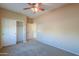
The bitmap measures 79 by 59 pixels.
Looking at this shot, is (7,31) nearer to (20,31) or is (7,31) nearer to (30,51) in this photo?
(20,31)

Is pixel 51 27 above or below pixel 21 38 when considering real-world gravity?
above

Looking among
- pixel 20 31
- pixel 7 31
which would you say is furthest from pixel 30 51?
pixel 20 31

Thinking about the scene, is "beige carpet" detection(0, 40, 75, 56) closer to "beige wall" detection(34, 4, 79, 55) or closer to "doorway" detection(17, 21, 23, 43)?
"beige wall" detection(34, 4, 79, 55)

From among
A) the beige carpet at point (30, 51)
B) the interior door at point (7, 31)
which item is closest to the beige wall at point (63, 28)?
the beige carpet at point (30, 51)

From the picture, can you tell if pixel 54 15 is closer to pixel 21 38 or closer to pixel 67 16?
pixel 67 16

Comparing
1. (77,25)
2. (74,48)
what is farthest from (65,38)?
(77,25)

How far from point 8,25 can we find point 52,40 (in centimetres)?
218

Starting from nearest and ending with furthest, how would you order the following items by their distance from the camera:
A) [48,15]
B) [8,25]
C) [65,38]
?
[65,38], [8,25], [48,15]

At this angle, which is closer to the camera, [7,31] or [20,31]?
[7,31]

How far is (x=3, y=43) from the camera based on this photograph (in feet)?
10.3

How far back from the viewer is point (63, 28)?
3143 mm

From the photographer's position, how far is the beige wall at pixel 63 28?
107 inches

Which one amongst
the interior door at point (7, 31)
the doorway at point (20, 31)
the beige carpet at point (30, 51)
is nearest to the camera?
the beige carpet at point (30, 51)

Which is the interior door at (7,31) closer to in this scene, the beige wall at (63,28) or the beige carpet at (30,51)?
the beige carpet at (30,51)
